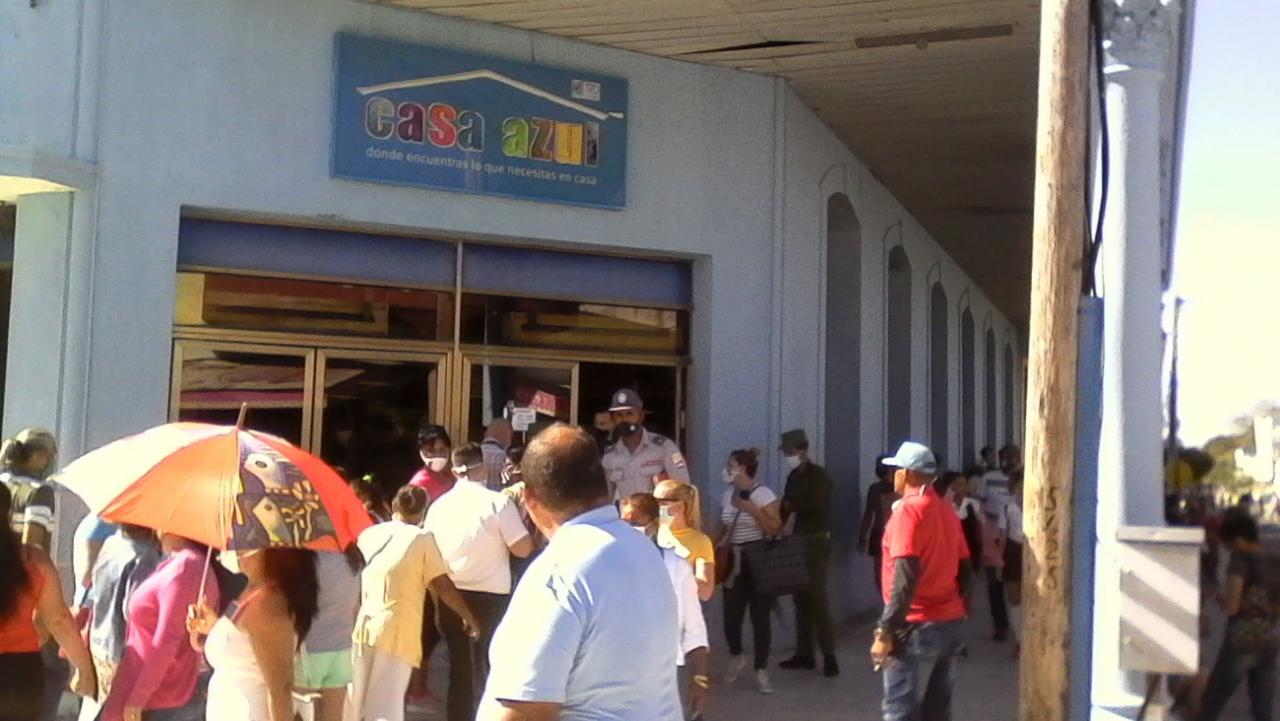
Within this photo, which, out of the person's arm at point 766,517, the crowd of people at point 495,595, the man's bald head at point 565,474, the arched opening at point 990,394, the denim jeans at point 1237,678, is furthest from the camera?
the arched opening at point 990,394

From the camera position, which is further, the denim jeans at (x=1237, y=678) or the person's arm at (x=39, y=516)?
the denim jeans at (x=1237, y=678)

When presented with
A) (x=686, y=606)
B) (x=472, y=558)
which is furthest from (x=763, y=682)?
(x=686, y=606)

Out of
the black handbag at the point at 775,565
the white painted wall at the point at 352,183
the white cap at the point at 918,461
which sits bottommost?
the black handbag at the point at 775,565

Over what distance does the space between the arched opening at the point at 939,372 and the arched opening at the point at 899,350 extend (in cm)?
198

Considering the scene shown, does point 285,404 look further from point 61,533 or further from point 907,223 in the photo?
point 907,223

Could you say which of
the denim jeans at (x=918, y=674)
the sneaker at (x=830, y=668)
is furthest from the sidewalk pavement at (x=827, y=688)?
the denim jeans at (x=918, y=674)

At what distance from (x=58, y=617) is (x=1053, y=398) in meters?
4.04

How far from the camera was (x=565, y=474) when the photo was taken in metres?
3.50

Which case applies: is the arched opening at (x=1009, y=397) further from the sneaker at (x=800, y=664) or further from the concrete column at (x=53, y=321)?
the concrete column at (x=53, y=321)

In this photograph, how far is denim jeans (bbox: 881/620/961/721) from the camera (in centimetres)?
741

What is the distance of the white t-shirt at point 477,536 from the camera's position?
857cm

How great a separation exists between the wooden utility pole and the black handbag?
4384 mm

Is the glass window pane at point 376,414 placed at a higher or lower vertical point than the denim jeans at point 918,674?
higher

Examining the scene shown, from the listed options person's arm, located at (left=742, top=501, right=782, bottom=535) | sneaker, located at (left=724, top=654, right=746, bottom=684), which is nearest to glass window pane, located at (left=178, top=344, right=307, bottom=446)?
person's arm, located at (left=742, top=501, right=782, bottom=535)
